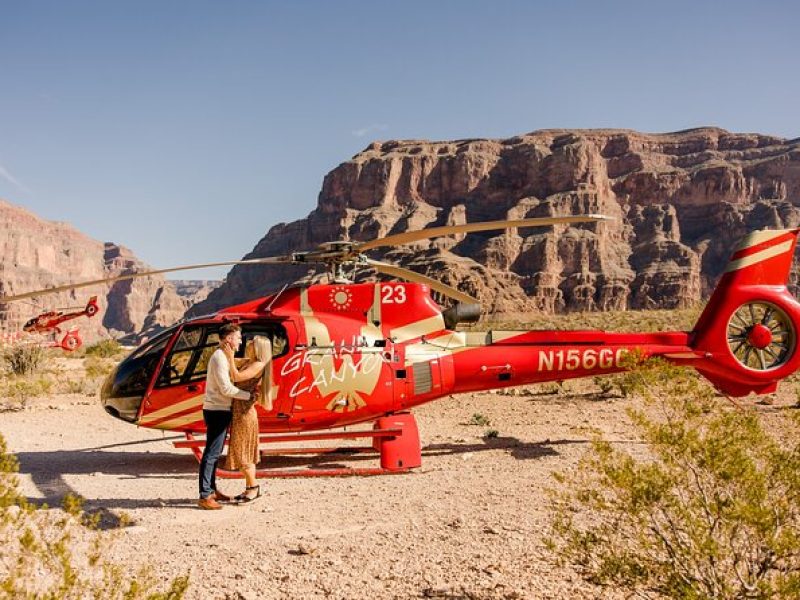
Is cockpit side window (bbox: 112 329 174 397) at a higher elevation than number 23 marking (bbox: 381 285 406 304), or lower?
lower

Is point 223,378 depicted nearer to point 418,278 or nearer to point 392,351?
point 392,351

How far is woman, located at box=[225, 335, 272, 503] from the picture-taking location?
640cm

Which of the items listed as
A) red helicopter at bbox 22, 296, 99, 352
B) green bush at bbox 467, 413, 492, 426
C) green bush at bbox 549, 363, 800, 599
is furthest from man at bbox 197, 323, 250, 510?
red helicopter at bbox 22, 296, 99, 352

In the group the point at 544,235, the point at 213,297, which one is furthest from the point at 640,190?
the point at 213,297

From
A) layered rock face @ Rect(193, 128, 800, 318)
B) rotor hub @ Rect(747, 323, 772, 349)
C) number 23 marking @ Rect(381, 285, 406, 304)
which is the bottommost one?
rotor hub @ Rect(747, 323, 772, 349)

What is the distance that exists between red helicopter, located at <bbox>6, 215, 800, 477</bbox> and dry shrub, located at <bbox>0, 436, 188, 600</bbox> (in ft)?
9.33

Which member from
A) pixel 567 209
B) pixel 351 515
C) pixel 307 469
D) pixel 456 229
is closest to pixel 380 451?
pixel 307 469

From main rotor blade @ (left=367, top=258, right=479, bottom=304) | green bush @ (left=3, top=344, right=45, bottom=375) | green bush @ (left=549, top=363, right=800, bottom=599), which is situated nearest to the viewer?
green bush @ (left=549, top=363, right=800, bottom=599)

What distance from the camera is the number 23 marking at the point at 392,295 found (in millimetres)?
9250

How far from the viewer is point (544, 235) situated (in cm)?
10950

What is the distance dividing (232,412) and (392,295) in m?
3.57

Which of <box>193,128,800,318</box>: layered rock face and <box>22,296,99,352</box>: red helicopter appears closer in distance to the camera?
<box>22,296,99,352</box>: red helicopter

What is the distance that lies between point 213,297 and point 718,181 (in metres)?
131

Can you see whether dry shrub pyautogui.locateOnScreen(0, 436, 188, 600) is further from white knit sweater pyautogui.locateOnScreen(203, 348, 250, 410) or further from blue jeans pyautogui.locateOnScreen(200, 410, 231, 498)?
white knit sweater pyautogui.locateOnScreen(203, 348, 250, 410)
